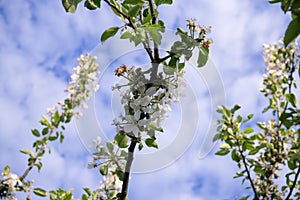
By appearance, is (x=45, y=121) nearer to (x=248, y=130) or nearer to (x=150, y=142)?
(x=248, y=130)

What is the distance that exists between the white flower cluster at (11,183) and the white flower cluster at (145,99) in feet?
6.65

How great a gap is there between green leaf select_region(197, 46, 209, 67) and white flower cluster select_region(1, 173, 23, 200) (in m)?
2.22

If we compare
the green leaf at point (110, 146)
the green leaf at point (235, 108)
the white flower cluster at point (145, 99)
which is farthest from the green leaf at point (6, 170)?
the white flower cluster at point (145, 99)

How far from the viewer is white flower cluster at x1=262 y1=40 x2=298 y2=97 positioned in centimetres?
317

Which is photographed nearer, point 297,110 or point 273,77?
point 297,110

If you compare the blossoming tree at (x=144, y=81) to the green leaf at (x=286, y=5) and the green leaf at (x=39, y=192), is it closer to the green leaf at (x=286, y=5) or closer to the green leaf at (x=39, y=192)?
the green leaf at (x=286, y=5)

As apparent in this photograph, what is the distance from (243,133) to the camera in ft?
8.34

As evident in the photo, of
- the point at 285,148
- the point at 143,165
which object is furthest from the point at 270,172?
the point at 143,165

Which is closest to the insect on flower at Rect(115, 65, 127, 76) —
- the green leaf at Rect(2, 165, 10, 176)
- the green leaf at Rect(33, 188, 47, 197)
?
the green leaf at Rect(33, 188, 47, 197)

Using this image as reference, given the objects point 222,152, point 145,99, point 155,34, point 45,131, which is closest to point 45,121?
point 45,131

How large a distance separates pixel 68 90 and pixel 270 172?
2.52 meters

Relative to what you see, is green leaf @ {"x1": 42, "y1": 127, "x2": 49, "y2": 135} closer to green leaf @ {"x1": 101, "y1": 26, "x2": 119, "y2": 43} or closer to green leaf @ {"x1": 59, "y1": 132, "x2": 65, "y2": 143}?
green leaf @ {"x1": 59, "y1": 132, "x2": 65, "y2": 143}

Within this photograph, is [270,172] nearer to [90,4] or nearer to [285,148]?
[285,148]

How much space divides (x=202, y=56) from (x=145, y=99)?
0.22m
